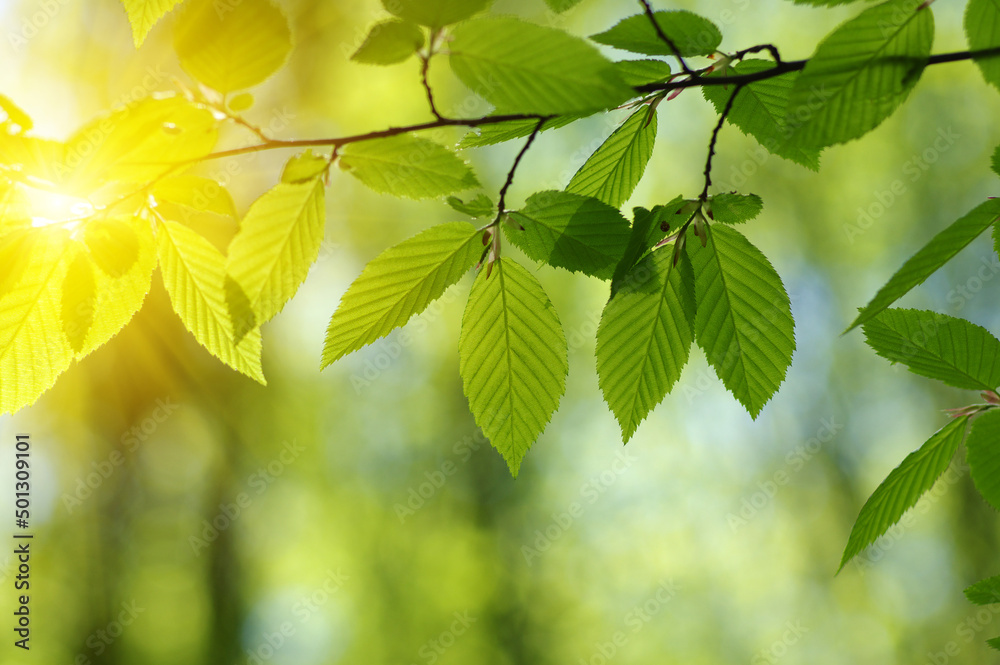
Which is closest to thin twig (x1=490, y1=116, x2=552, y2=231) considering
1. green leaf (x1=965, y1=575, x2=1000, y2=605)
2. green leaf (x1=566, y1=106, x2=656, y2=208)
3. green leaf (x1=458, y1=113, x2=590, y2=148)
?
green leaf (x1=458, y1=113, x2=590, y2=148)

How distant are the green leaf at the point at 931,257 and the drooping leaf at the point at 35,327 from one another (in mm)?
793

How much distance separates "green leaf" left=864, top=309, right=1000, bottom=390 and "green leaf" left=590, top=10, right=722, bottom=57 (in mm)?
451

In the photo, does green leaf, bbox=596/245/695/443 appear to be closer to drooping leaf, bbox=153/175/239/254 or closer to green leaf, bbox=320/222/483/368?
green leaf, bbox=320/222/483/368

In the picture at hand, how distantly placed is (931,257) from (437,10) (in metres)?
0.48

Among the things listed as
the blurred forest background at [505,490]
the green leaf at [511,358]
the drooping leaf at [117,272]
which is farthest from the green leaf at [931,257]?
the blurred forest background at [505,490]

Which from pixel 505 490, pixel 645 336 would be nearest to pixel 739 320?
pixel 645 336

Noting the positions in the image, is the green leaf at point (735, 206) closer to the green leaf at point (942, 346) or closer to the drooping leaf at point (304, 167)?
the green leaf at point (942, 346)

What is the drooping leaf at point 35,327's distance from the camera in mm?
625

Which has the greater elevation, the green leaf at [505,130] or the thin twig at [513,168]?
the green leaf at [505,130]

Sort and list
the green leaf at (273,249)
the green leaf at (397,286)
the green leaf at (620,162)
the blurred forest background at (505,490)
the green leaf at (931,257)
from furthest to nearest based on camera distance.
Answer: the blurred forest background at (505,490) → the green leaf at (620,162) → the green leaf at (397,286) → the green leaf at (273,249) → the green leaf at (931,257)

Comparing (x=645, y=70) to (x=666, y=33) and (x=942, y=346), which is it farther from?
(x=942, y=346)

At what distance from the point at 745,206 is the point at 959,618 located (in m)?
11.4

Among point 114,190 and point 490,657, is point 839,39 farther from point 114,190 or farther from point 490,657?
Result: point 490,657

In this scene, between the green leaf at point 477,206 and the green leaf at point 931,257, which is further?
the green leaf at point 477,206
